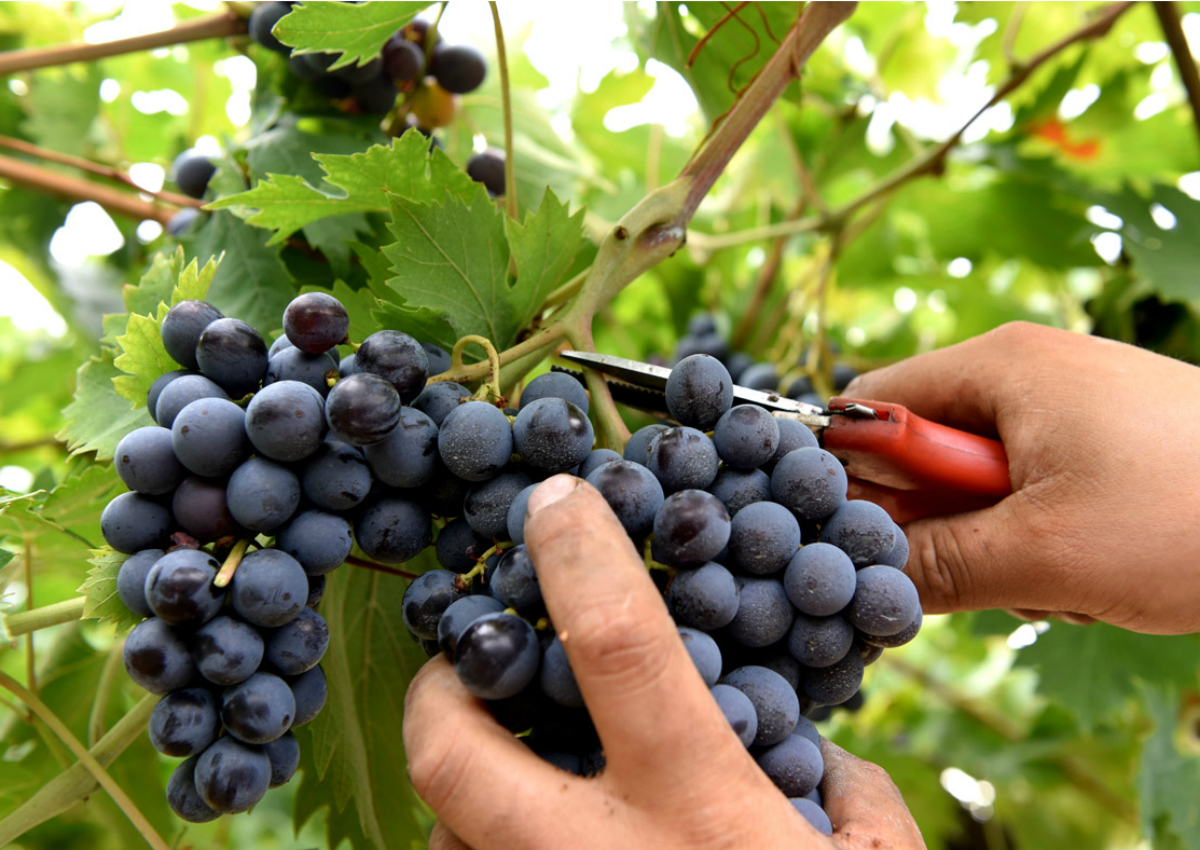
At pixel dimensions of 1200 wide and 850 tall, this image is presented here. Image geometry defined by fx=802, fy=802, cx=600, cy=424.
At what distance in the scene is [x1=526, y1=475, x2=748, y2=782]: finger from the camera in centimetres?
49

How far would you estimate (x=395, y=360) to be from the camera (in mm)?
601

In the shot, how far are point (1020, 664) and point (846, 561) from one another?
39.5 inches

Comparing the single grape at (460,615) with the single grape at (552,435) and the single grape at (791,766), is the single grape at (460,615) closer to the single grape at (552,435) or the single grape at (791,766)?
the single grape at (552,435)

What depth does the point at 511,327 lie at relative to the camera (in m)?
0.76

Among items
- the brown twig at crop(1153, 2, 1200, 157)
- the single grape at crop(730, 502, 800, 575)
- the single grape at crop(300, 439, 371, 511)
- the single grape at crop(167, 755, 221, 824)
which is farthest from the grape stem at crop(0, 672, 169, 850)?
the brown twig at crop(1153, 2, 1200, 157)

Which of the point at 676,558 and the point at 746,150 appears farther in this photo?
the point at 746,150

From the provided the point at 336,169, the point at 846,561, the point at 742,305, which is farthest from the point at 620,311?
the point at 846,561

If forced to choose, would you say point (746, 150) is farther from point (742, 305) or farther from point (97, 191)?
point (97, 191)

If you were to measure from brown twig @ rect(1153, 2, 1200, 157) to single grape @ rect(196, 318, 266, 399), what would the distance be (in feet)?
4.86

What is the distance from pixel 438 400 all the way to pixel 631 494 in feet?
0.59

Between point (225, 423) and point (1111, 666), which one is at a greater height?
point (225, 423)

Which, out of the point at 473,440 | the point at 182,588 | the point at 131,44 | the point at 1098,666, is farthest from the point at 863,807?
the point at 131,44

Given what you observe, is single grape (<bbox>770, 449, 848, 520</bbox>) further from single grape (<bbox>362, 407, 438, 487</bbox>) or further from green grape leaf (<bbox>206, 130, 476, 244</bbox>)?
green grape leaf (<bbox>206, 130, 476, 244</bbox>)

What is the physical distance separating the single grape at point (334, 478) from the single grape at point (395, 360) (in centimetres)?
6
